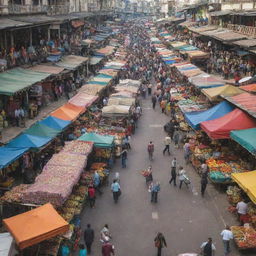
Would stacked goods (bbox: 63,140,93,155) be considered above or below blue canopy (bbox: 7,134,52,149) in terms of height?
below

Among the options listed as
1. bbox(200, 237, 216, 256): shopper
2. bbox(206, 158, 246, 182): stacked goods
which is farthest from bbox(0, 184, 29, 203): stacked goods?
bbox(206, 158, 246, 182): stacked goods

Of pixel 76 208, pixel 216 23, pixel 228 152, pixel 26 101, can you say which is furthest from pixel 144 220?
pixel 216 23

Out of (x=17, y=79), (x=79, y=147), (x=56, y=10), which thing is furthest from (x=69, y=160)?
(x=56, y=10)

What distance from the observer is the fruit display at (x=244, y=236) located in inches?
441

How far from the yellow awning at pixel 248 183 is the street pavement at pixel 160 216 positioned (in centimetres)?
163

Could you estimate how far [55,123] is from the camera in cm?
1884

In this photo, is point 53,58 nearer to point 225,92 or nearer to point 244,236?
point 225,92

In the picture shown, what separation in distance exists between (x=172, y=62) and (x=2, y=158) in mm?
27506

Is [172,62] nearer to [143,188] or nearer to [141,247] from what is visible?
[143,188]

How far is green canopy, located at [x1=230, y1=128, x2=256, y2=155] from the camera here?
45.8 ft

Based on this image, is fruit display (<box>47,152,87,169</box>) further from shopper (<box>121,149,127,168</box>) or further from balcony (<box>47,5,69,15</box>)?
balcony (<box>47,5,69,15</box>)

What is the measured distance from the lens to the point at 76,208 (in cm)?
1325

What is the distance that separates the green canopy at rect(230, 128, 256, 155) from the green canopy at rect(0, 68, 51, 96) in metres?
10.5

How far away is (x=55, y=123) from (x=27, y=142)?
10.1 ft
